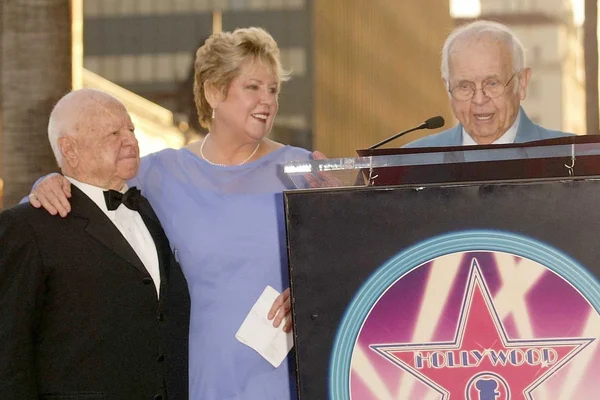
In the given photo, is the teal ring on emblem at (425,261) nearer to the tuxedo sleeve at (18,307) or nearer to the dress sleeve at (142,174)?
the tuxedo sleeve at (18,307)

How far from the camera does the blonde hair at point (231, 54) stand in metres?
3.20

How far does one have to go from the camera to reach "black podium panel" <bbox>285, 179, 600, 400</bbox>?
5.14 ft

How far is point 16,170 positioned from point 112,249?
4540 millimetres

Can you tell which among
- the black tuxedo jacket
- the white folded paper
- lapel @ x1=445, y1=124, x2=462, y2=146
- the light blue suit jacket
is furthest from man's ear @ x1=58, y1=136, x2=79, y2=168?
lapel @ x1=445, y1=124, x2=462, y2=146

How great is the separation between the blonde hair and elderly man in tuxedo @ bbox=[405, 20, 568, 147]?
1.76 ft

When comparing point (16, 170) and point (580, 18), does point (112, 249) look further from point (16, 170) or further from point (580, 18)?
point (580, 18)

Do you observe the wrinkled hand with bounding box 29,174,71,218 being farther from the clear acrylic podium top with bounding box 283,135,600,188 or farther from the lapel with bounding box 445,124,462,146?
the clear acrylic podium top with bounding box 283,135,600,188

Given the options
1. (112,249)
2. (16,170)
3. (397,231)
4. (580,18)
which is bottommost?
(397,231)

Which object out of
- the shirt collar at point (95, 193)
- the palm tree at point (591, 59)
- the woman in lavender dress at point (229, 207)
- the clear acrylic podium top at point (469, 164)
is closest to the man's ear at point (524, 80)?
the woman in lavender dress at point (229, 207)

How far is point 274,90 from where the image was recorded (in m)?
3.22

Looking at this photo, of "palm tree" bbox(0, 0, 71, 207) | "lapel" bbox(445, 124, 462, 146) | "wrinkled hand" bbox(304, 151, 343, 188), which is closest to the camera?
"wrinkled hand" bbox(304, 151, 343, 188)

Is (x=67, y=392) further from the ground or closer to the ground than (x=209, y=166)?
closer to the ground

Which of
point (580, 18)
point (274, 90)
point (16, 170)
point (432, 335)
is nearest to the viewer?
point (432, 335)

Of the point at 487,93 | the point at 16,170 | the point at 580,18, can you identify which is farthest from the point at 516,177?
the point at 580,18
